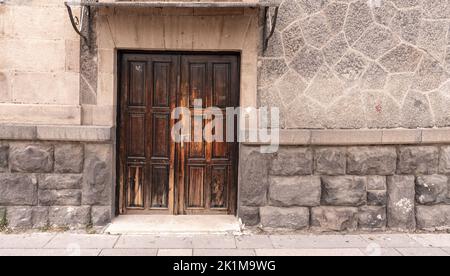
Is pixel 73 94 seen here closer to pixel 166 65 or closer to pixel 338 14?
pixel 166 65

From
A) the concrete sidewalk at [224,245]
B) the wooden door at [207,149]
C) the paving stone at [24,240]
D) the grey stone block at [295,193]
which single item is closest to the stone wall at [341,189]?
the grey stone block at [295,193]

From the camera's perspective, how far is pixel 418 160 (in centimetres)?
512

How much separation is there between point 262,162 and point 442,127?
259cm

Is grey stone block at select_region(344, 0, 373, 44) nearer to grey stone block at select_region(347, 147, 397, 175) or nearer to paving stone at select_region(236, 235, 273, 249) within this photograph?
grey stone block at select_region(347, 147, 397, 175)

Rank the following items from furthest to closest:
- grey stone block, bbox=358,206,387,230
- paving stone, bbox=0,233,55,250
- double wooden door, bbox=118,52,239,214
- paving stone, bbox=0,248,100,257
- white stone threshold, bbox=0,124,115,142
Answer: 1. double wooden door, bbox=118,52,239,214
2. grey stone block, bbox=358,206,387,230
3. white stone threshold, bbox=0,124,115,142
4. paving stone, bbox=0,233,55,250
5. paving stone, bbox=0,248,100,257

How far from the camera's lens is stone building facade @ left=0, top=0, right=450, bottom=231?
495cm

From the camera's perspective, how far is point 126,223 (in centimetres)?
507

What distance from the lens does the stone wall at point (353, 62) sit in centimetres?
505

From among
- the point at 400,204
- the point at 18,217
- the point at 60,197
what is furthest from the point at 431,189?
the point at 18,217

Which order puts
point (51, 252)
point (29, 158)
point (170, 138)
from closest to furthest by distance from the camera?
1. point (51, 252)
2. point (29, 158)
3. point (170, 138)

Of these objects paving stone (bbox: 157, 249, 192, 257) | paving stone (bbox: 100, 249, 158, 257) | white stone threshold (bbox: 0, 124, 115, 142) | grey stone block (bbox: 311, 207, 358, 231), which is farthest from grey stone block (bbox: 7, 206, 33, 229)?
grey stone block (bbox: 311, 207, 358, 231)

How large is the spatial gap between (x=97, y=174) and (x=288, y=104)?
279cm

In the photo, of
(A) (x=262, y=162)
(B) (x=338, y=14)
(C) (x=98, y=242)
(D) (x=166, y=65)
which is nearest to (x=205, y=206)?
(A) (x=262, y=162)

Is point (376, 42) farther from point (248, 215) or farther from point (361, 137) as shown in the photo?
point (248, 215)
